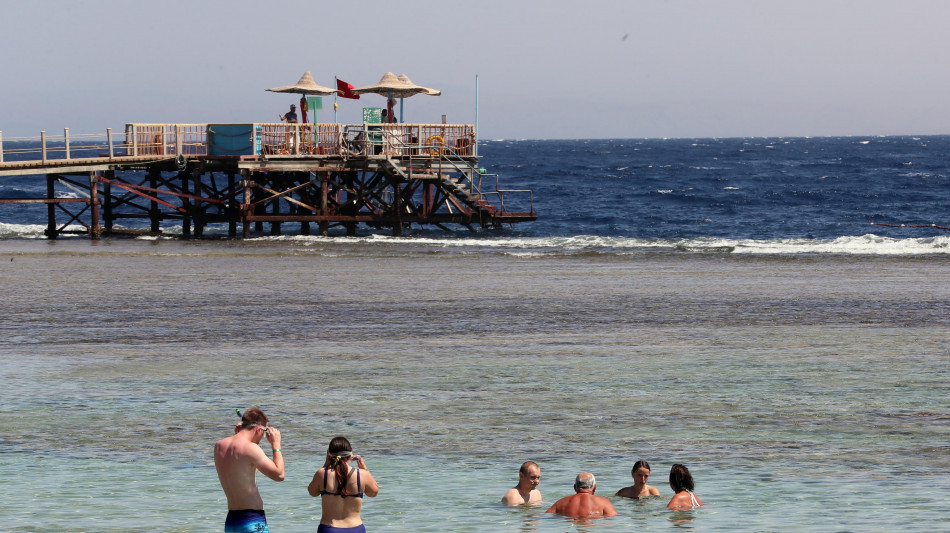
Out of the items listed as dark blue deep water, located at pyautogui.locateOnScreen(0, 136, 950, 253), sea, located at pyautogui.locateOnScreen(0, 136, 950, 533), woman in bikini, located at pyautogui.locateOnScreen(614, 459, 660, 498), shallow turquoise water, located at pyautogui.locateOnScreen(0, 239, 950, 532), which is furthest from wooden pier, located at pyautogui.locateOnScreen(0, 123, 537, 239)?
woman in bikini, located at pyautogui.locateOnScreen(614, 459, 660, 498)

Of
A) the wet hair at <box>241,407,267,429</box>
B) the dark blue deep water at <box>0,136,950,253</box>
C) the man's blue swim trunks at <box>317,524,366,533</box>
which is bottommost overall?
the dark blue deep water at <box>0,136,950,253</box>

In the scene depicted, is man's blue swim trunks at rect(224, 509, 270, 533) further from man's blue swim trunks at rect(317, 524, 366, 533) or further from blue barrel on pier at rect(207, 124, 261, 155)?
blue barrel on pier at rect(207, 124, 261, 155)

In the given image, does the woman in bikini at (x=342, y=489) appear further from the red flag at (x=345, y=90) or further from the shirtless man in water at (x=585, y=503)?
the red flag at (x=345, y=90)

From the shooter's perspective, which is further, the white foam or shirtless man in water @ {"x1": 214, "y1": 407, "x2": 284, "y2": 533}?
the white foam

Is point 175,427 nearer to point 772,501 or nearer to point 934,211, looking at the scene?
point 772,501

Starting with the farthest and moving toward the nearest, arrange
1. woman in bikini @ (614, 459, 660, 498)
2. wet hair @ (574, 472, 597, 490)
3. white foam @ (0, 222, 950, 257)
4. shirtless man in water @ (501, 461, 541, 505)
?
1. white foam @ (0, 222, 950, 257)
2. woman in bikini @ (614, 459, 660, 498)
3. shirtless man in water @ (501, 461, 541, 505)
4. wet hair @ (574, 472, 597, 490)

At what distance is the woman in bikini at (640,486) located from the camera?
10.0 metres

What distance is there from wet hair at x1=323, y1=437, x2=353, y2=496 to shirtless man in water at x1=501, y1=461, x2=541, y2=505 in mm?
2257

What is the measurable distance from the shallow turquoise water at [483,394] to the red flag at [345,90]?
14120mm

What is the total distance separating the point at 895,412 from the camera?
1303 cm

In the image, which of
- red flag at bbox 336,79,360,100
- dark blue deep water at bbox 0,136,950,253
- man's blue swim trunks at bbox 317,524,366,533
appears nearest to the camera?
man's blue swim trunks at bbox 317,524,366,533

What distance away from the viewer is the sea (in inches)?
399

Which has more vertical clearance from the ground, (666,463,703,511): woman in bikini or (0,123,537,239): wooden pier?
(0,123,537,239): wooden pier

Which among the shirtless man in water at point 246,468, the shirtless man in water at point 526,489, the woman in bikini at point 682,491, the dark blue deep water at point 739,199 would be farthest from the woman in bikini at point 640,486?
the dark blue deep water at point 739,199
